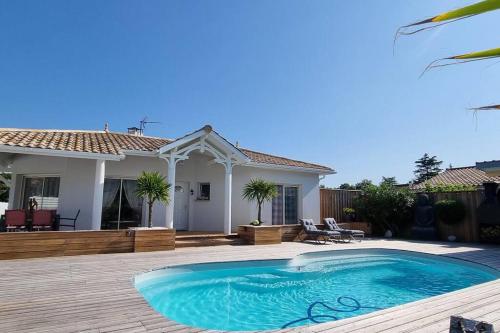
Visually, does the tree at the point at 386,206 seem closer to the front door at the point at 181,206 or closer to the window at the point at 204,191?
the window at the point at 204,191

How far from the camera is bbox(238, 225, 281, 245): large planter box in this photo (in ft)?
42.2

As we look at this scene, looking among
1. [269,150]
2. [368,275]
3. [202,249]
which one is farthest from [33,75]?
[368,275]

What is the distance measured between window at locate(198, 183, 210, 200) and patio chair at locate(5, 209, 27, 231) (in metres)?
7.51

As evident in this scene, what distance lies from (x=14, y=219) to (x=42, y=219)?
77 centimetres

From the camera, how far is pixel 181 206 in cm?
1549

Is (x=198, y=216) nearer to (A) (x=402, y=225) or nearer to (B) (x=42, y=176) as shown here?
(B) (x=42, y=176)

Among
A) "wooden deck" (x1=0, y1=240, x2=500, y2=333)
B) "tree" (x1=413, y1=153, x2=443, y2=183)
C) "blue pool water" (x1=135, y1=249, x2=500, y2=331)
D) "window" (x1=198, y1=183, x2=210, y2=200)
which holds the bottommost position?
"blue pool water" (x1=135, y1=249, x2=500, y2=331)

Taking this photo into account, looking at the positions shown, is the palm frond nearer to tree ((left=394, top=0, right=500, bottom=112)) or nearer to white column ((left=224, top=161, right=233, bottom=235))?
white column ((left=224, top=161, right=233, bottom=235))

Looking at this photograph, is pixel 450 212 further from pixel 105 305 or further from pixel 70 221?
pixel 70 221

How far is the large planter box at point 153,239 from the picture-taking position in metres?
10.5

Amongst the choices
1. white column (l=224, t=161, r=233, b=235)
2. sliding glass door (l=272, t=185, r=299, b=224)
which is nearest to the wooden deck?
white column (l=224, t=161, r=233, b=235)

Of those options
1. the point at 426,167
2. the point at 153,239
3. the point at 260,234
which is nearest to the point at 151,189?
the point at 153,239

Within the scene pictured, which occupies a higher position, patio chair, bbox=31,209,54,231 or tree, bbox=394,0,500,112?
tree, bbox=394,0,500,112

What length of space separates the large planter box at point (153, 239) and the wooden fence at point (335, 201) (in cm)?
975
